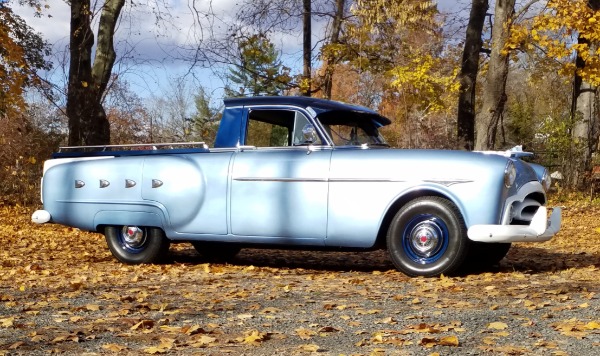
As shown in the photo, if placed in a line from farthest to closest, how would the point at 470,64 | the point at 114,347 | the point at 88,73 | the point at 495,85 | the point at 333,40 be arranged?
the point at 333,40
the point at 470,64
the point at 495,85
the point at 88,73
the point at 114,347

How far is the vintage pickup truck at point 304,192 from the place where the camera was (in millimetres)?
7320

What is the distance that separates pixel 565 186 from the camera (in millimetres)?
21609

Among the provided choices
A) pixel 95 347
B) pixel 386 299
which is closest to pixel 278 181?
pixel 386 299

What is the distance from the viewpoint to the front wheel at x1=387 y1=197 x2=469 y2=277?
7305mm

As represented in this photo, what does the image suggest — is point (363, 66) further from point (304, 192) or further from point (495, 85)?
point (304, 192)

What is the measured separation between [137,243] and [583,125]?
16421mm

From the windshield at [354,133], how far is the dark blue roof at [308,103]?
0.12 m

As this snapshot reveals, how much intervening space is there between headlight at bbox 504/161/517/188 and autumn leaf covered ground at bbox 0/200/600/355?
2.87 feet

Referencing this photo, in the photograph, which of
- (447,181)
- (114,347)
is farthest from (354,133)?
(114,347)

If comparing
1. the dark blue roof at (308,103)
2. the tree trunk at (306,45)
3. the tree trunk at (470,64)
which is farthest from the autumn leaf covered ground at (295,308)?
the tree trunk at (306,45)

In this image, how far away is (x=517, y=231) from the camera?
7168 mm

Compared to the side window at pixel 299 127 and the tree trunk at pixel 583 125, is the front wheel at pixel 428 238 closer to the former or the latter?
the side window at pixel 299 127

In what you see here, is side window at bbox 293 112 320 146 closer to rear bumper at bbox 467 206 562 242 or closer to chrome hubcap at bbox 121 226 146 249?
rear bumper at bbox 467 206 562 242

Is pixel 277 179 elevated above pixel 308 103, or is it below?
below
